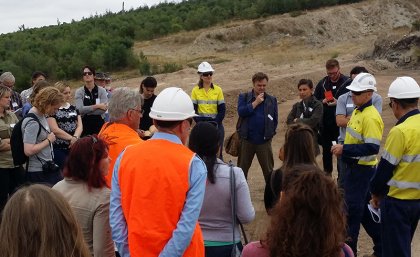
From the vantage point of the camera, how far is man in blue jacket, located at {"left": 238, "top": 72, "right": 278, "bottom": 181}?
748 cm

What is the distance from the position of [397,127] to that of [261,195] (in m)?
3.96

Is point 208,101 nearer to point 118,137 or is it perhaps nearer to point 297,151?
point 118,137

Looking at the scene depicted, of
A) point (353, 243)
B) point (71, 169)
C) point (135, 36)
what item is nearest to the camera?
point (71, 169)

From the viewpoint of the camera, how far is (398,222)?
4.67 metres

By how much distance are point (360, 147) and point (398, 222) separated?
0.94 metres

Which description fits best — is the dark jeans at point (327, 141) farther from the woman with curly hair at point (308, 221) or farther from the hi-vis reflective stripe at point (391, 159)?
the woman with curly hair at point (308, 221)

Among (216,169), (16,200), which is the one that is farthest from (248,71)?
(16,200)

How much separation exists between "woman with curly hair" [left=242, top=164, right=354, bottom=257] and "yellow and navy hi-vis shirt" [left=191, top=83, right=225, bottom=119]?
5688 millimetres

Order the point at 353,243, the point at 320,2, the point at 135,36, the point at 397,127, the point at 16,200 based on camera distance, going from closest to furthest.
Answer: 1. the point at 16,200
2. the point at 397,127
3. the point at 353,243
4. the point at 135,36
5. the point at 320,2

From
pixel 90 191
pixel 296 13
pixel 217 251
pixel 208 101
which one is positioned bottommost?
pixel 217 251

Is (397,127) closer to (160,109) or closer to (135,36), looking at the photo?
(160,109)

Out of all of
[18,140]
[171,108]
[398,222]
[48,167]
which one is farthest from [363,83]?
[18,140]

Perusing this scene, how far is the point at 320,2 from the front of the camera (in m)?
44.7

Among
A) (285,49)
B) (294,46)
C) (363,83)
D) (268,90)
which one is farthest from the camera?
(294,46)
